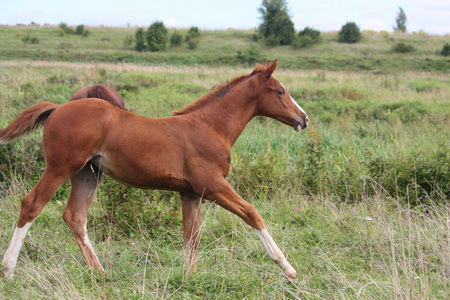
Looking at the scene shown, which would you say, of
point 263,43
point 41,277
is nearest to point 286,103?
point 41,277

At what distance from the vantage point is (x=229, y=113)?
415 centimetres

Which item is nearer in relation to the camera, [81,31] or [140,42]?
[140,42]

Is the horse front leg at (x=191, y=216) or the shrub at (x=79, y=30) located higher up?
the shrub at (x=79, y=30)

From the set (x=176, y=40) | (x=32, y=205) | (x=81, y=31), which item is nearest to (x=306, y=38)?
(x=176, y=40)

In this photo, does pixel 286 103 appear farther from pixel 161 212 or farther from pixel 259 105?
pixel 161 212

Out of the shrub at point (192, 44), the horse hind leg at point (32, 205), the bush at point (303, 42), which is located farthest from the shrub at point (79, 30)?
the horse hind leg at point (32, 205)

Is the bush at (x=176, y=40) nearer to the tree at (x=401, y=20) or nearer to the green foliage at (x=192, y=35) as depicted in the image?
the green foliage at (x=192, y=35)

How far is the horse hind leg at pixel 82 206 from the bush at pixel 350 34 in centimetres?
4226

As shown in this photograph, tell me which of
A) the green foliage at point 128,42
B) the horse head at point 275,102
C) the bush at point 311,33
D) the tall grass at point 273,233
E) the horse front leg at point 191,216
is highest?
the bush at point 311,33

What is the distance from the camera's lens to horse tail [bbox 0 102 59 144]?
393cm

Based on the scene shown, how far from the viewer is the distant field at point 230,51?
3031 cm

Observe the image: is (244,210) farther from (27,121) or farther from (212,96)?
(27,121)

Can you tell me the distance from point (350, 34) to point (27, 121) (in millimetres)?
42767

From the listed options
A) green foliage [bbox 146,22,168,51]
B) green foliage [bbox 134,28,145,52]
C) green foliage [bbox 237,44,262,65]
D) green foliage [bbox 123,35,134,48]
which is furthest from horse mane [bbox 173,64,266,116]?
green foliage [bbox 123,35,134,48]
